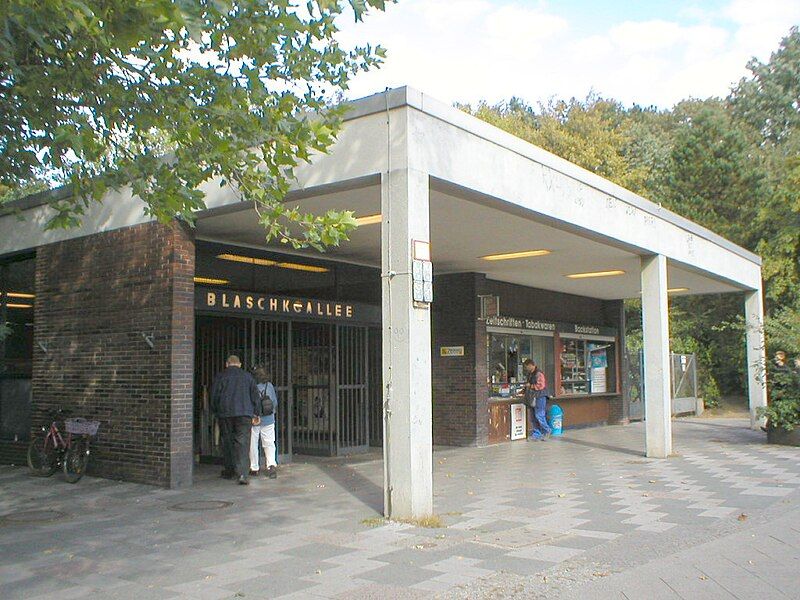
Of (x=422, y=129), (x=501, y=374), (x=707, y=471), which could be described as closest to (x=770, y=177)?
(x=501, y=374)

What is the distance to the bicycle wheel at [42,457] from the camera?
12.2 meters

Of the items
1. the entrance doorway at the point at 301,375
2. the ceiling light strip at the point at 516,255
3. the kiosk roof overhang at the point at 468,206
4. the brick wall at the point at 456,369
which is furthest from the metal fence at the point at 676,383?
the entrance doorway at the point at 301,375

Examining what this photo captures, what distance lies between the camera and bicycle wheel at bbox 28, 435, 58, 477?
1220 centimetres

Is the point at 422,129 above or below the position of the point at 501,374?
above

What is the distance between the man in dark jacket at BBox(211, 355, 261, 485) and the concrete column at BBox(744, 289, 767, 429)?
11058 millimetres

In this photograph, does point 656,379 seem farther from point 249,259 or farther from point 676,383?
point 676,383

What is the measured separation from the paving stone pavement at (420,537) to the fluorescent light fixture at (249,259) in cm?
344

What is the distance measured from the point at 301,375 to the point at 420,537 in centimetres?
712

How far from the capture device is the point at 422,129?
9156 mm

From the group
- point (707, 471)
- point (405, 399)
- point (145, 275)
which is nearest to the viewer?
point (405, 399)

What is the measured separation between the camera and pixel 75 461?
38.3ft

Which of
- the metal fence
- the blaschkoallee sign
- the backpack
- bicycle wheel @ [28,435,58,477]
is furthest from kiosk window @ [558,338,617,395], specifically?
bicycle wheel @ [28,435,58,477]

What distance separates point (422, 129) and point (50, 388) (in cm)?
759

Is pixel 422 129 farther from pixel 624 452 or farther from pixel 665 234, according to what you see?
pixel 624 452
